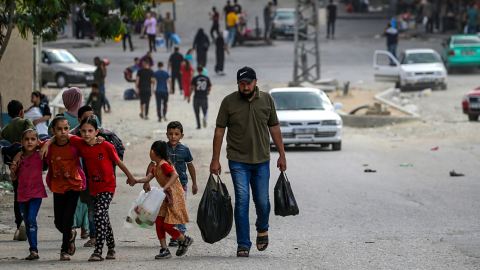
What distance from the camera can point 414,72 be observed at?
2689 cm

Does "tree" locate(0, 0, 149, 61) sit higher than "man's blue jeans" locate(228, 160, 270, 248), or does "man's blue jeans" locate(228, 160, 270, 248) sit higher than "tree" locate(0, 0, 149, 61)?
"tree" locate(0, 0, 149, 61)

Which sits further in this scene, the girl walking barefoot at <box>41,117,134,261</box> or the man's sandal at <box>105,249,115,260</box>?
the man's sandal at <box>105,249,115,260</box>

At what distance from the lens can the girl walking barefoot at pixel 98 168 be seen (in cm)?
635

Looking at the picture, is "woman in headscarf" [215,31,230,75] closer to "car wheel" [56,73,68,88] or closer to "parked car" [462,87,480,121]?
"car wheel" [56,73,68,88]

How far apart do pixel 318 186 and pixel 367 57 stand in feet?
86.5

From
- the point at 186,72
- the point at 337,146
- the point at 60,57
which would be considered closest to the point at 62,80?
the point at 60,57

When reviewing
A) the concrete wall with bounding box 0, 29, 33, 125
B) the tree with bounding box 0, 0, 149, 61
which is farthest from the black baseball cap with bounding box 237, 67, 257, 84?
the concrete wall with bounding box 0, 29, 33, 125

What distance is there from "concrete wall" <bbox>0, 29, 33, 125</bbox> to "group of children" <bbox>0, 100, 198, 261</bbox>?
8894 millimetres

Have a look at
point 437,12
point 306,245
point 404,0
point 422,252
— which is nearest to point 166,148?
point 306,245

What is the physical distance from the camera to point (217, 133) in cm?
663

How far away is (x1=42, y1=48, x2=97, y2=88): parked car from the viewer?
→ 27.1 meters

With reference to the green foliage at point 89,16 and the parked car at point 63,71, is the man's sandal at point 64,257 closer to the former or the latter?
the green foliage at point 89,16

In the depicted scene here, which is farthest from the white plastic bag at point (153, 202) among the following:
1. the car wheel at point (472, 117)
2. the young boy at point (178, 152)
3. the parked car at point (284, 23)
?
the parked car at point (284, 23)

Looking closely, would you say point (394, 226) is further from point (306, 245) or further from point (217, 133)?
point (217, 133)
